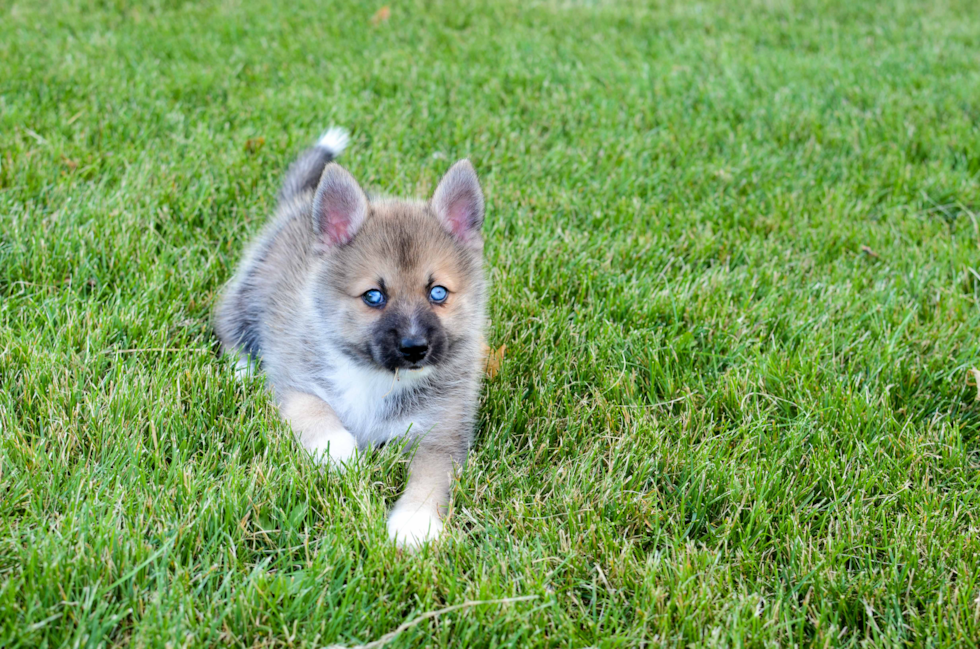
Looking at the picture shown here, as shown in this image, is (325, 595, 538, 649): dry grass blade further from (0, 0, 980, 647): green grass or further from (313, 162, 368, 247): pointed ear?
(313, 162, 368, 247): pointed ear

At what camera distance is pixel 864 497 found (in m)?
2.56

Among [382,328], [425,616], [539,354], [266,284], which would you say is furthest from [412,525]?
[266,284]

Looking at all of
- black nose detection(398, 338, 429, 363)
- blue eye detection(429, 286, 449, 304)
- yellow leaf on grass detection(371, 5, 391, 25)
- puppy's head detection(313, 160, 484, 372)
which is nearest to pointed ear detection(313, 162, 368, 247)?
puppy's head detection(313, 160, 484, 372)

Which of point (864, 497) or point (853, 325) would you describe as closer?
point (864, 497)

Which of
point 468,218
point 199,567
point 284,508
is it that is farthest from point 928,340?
point 199,567

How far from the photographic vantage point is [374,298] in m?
2.85

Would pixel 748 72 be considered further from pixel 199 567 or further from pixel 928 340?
pixel 199 567

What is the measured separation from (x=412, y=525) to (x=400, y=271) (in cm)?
90

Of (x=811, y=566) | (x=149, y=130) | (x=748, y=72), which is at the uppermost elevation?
(x=748, y=72)

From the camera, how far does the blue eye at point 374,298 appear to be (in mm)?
2836

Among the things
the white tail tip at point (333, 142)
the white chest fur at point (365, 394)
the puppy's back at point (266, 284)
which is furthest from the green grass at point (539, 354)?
the white tail tip at point (333, 142)

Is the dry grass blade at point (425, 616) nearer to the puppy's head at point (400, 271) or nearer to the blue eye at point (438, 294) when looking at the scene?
the puppy's head at point (400, 271)

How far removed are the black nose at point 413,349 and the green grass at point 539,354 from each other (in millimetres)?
325

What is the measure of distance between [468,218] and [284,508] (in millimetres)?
1310
